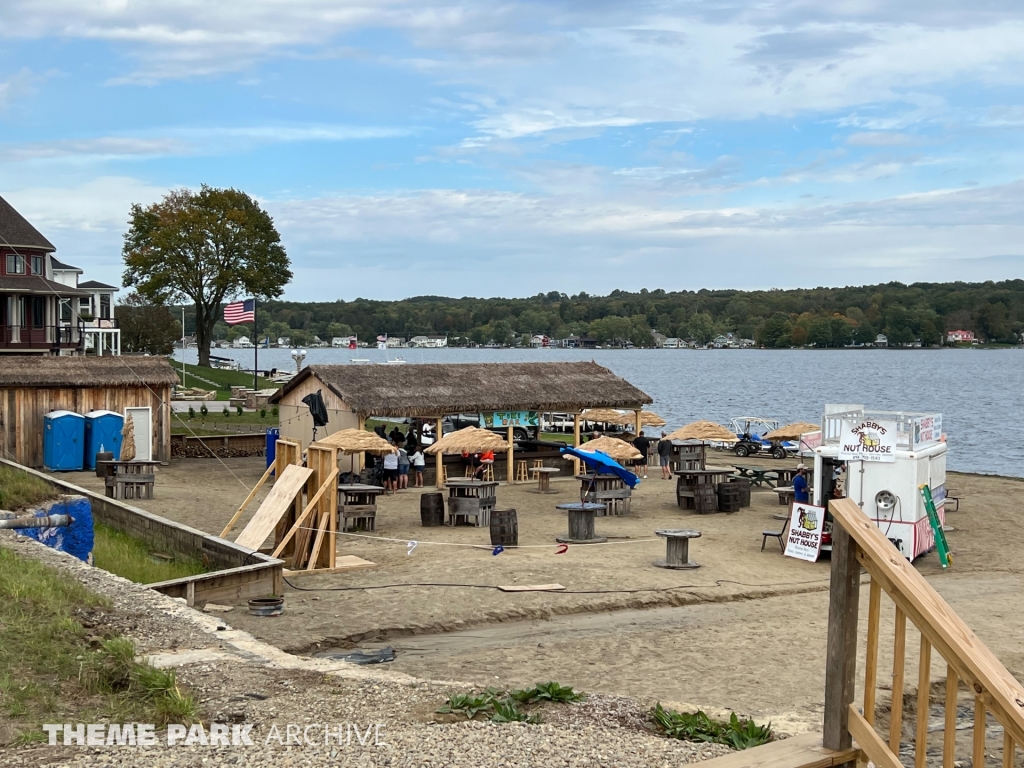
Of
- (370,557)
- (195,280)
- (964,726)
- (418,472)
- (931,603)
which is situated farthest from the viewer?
(195,280)

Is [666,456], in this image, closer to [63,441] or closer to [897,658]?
[63,441]

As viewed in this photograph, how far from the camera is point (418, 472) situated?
1212 inches

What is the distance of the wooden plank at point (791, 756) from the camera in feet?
17.2

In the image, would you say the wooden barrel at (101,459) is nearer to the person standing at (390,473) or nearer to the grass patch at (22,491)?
the person standing at (390,473)

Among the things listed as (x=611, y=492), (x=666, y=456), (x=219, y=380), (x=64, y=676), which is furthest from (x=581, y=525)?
(x=219, y=380)

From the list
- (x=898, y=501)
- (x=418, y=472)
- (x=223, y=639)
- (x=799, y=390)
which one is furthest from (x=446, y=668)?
(x=799, y=390)

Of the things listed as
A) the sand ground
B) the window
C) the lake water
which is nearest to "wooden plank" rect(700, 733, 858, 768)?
the sand ground

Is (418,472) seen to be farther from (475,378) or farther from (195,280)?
(195,280)

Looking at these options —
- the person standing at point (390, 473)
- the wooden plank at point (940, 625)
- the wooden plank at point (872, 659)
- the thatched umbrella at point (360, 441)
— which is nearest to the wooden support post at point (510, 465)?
the person standing at point (390, 473)

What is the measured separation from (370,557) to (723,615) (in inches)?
266

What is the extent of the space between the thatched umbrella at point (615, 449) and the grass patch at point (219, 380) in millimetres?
38595

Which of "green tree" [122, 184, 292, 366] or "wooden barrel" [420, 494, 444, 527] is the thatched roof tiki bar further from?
"green tree" [122, 184, 292, 366]

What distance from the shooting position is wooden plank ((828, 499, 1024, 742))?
4.45 meters

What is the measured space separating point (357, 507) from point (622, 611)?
8.40m
